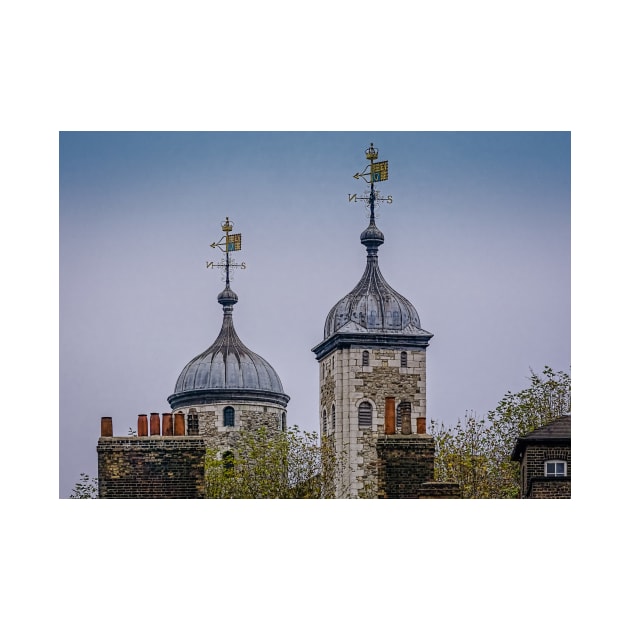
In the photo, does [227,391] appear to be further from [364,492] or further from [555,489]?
[555,489]

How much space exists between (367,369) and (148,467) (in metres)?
21.8

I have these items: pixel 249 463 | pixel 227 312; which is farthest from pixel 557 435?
pixel 227 312

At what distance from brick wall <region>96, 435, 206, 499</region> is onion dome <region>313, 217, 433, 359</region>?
58.9 feet

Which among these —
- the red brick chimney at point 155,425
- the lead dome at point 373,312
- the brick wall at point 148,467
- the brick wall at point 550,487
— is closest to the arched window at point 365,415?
the lead dome at point 373,312

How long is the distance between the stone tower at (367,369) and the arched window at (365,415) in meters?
0.02

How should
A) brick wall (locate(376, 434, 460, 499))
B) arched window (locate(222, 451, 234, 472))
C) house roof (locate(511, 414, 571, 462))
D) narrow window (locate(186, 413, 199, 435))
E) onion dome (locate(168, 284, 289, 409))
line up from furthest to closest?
onion dome (locate(168, 284, 289, 409)) < arched window (locate(222, 451, 234, 472)) < house roof (locate(511, 414, 571, 462)) < narrow window (locate(186, 413, 199, 435)) < brick wall (locate(376, 434, 460, 499))

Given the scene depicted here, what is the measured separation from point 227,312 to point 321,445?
5.71 m

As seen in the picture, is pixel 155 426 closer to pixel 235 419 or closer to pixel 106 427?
pixel 106 427

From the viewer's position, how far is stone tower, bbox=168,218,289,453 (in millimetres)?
63969

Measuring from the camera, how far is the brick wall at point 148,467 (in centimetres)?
3691

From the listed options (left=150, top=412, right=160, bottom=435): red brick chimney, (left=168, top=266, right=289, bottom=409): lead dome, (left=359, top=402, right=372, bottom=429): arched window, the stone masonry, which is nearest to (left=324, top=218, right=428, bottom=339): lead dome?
the stone masonry

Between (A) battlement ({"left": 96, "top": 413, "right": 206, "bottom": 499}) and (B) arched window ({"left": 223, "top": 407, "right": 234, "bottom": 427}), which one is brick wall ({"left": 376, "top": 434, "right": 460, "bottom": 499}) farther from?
(B) arched window ({"left": 223, "top": 407, "right": 234, "bottom": 427})

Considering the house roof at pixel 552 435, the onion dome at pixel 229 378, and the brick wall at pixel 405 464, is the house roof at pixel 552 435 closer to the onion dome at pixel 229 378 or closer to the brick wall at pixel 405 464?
the brick wall at pixel 405 464

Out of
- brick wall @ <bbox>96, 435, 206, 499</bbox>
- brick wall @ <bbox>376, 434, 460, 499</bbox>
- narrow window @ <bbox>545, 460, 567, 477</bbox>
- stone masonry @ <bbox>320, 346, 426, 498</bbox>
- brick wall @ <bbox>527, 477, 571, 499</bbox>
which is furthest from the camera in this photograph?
stone masonry @ <bbox>320, 346, 426, 498</bbox>
